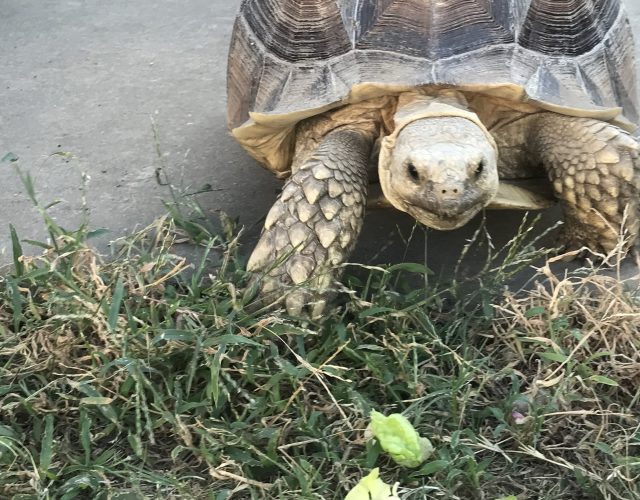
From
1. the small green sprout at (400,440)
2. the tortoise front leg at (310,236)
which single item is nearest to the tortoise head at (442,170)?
the tortoise front leg at (310,236)

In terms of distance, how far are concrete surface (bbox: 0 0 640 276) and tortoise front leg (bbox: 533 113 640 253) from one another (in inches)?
14.5

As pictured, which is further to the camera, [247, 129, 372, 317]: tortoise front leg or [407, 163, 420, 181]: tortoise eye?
[247, 129, 372, 317]: tortoise front leg

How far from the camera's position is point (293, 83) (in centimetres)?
244

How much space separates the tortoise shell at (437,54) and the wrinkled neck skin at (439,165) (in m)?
0.13

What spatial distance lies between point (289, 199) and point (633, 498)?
Result: 1.22m

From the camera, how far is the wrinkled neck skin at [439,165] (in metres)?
1.99

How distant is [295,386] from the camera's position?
1914 mm

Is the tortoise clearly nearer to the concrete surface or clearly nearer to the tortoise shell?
the tortoise shell

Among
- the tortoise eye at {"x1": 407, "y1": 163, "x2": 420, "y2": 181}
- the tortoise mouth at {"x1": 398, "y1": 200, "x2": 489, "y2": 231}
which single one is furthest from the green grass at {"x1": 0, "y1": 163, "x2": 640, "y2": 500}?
the tortoise eye at {"x1": 407, "y1": 163, "x2": 420, "y2": 181}

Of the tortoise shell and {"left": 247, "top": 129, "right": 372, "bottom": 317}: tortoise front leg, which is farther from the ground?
the tortoise shell

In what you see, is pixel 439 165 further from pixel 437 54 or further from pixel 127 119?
pixel 127 119

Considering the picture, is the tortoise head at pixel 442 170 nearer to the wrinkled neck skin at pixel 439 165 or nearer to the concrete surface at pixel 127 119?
the wrinkled neck skin at pixel 439 165

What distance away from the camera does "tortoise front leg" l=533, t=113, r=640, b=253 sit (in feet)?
7.68

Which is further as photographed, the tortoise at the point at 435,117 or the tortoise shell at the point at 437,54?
the tortoise shell at the point at 437,54
